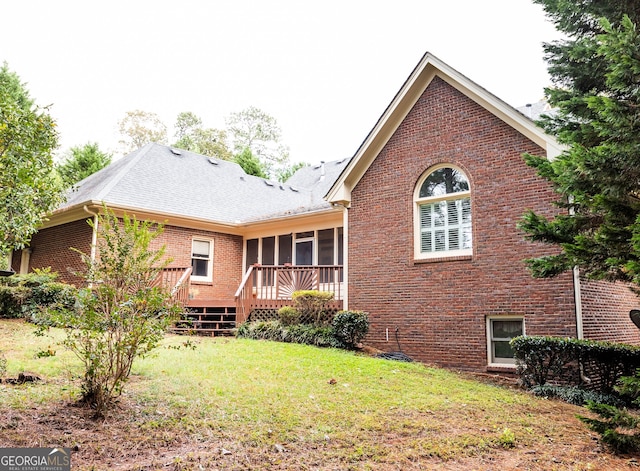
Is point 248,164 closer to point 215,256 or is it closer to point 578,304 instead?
point 215,256

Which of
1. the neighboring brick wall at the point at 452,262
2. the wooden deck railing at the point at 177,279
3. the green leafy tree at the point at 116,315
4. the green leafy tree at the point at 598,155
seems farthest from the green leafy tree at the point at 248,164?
the green leafy tree at the point at 116,315

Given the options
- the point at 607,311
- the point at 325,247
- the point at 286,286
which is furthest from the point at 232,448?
the point at 325,247

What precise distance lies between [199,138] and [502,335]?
37175 millimetres

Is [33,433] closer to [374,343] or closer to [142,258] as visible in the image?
[142,258]

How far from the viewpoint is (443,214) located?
11.2m

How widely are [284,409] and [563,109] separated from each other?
16.9 feet

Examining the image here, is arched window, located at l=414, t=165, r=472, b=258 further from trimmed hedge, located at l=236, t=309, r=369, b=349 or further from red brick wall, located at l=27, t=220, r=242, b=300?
red brick wall, located at l=27, t=220, r=242, b=300

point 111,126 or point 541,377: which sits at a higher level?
point 111,126

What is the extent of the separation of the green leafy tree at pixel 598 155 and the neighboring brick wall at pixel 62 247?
1318 cm

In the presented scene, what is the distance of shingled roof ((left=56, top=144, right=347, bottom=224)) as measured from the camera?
16.0m

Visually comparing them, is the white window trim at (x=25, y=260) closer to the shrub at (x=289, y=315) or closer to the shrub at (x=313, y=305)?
the shrub at (x=289, y=315)

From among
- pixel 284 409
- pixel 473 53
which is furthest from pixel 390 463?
pixel 473 53

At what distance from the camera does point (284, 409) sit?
587cm

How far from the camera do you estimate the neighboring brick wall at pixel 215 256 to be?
16.5m
